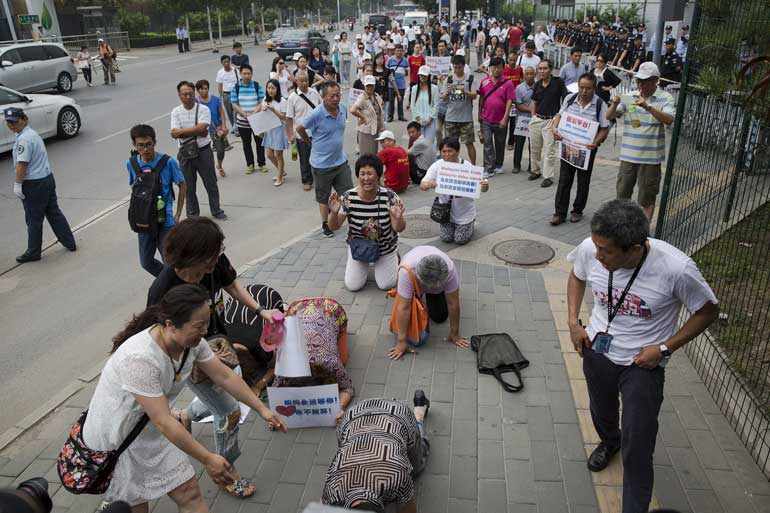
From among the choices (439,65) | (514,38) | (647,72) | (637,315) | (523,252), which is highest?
(647,72)

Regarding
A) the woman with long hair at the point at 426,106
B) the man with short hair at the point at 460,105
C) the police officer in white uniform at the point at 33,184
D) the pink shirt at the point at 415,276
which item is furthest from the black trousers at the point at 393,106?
the pink shirt at the point at 415,276

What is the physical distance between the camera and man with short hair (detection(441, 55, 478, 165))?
1023 cm

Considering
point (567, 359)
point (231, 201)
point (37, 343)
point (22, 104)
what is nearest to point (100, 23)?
point (22, 104)

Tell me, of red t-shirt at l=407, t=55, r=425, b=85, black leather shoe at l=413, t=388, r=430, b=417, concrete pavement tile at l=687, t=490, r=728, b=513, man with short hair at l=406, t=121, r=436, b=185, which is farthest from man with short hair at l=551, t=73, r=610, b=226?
red t-shirt at l=407, t=55, r=425, b=85

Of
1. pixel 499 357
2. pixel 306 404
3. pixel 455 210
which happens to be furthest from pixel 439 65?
pixel 306 404

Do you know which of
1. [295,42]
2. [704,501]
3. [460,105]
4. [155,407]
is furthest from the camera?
[295,42]

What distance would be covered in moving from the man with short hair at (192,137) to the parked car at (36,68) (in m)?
14.6

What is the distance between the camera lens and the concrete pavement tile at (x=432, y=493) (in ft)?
12.1

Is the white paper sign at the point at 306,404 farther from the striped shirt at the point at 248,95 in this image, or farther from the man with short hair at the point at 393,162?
the striped shirt at the point at 248,95

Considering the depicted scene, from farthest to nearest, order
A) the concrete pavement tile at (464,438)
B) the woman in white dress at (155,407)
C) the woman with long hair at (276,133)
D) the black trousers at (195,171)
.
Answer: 1. the woman with long hair at (276,133)
2. the black trousers at (195,171)
3. the concrete pavement tile at (464,438)
4. the woman in white dress at (155,407)

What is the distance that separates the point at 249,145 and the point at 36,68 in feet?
46.3

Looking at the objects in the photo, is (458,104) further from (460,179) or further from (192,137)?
(192,137)

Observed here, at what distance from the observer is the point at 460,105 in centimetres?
1027

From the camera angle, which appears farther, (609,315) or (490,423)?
(490,423)
